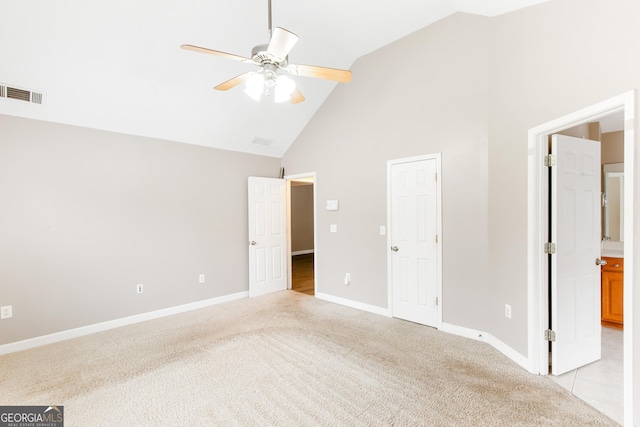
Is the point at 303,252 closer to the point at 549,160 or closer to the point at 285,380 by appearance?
the point at 285,380

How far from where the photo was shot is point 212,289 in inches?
176

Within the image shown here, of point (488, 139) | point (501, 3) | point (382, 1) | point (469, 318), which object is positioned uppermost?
point (382, 1)

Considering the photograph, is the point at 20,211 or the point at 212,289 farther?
the point at 212,289

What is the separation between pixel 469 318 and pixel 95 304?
4469 millimetres

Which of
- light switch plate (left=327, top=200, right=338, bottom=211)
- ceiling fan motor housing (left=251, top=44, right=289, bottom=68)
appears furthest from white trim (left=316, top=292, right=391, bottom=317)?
ceiling fan motor housing (left=251, top=44, right=289, bottom=68)

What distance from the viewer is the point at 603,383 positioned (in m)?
2.31

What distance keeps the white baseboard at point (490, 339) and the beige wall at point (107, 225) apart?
3.26 metres

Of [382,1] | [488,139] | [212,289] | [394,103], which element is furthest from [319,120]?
[212,289]

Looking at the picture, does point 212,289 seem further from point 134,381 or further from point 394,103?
point 394,103

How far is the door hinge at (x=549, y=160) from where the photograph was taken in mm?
2418

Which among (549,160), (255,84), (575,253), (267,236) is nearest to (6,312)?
(267,236)

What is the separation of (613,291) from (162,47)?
5.68m

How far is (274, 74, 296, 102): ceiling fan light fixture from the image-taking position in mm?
2169

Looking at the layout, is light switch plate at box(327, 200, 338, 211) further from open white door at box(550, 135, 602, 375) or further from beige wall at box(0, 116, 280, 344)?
open white door at box(550, 135, 602, 375)
